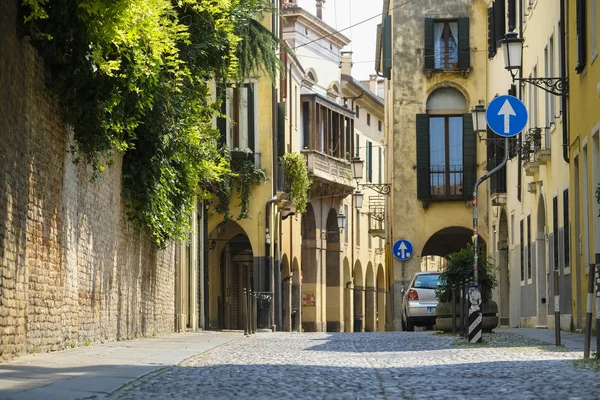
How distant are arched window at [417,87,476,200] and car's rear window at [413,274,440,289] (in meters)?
15.1

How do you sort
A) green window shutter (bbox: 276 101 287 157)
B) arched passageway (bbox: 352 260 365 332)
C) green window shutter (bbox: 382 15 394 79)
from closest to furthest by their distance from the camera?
green window shutter (bbox: 276 101 287 157)
green window shutter (bbox: 382 15 394 79)
arched passageway (bbox: 352 260 365 332)

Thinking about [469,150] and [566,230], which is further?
[469,150]

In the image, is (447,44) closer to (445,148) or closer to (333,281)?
(445,148)

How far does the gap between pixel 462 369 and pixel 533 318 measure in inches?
765

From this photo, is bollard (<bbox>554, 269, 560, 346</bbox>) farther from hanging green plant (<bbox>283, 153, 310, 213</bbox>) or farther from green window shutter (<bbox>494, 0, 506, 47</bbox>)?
hanging green plant (<bbox>283, 153, 310, 213</bbox>)

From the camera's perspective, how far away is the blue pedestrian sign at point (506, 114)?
930 inches

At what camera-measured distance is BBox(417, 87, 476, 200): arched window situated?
47.6m

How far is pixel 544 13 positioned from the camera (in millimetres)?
30969

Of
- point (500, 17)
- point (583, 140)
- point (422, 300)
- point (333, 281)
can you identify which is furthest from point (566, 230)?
point (333, 281)

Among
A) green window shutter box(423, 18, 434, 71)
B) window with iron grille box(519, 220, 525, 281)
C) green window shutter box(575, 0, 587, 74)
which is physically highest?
green window shutter box(423, 18, 434, 71)

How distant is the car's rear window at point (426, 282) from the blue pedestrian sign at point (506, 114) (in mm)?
9402

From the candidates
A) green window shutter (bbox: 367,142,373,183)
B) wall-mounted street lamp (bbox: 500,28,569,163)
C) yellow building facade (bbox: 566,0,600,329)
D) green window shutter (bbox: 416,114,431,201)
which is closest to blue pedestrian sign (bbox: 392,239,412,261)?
green window shutter (bbox: 416,114,431,201)

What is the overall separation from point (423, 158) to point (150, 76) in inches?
1166

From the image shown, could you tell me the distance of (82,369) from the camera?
13.6m
